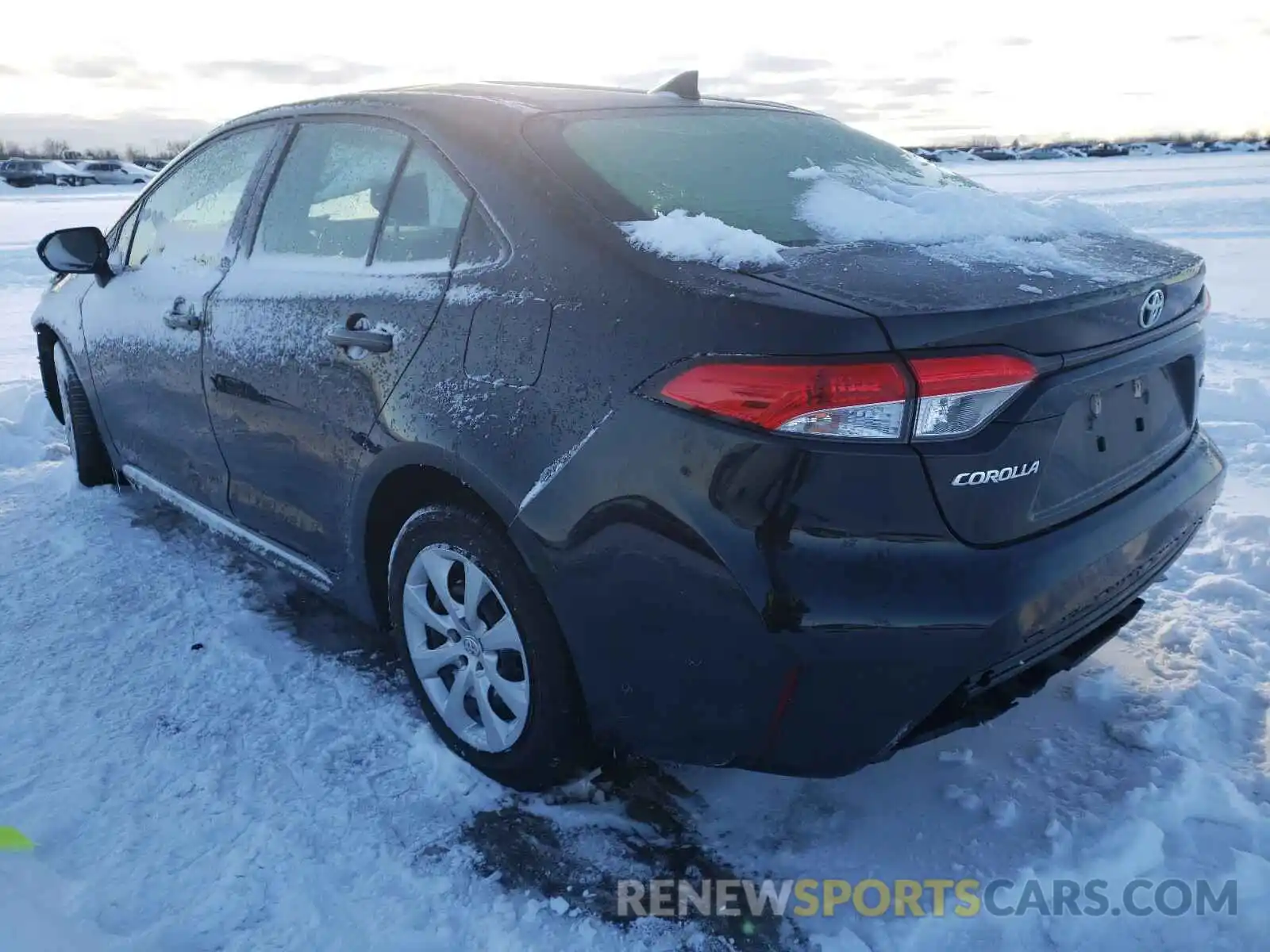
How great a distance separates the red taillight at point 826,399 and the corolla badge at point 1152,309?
2.37ft

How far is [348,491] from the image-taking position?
2648 millimetres

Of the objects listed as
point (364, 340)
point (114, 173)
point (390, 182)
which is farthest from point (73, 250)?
point (114, 173)

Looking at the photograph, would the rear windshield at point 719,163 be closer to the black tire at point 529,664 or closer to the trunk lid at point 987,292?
the trunk lid at point 987,292

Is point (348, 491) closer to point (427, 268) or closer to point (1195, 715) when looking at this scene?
point (427, 268)

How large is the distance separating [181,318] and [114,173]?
36.3 m

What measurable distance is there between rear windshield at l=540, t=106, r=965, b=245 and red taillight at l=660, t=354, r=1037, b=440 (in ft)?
1.62

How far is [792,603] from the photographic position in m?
1.79

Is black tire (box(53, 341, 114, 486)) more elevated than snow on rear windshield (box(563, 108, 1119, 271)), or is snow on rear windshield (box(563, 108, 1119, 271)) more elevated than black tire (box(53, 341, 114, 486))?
snow on rear windshield (box(563, 108, 1119, 271))

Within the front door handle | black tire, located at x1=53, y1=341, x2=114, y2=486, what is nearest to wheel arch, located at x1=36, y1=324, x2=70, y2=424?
black tire, located at x1=53, y1=341, x2=114, y2=486

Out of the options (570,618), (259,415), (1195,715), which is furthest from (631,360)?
(1195,715)

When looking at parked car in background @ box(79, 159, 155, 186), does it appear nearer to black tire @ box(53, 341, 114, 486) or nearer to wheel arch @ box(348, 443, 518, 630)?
black tire @ box(53, 341, 114, 486)

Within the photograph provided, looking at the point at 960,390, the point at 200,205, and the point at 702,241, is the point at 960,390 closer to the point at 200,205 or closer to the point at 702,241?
the point at 702,241

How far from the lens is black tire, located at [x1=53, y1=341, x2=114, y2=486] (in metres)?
4.35

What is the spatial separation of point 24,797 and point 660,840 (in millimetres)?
1566
